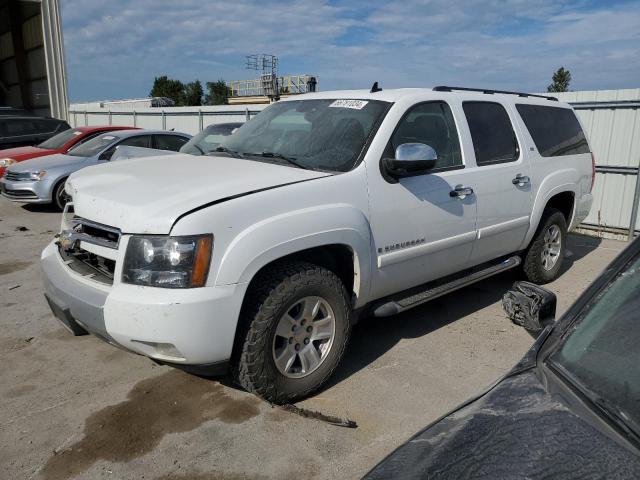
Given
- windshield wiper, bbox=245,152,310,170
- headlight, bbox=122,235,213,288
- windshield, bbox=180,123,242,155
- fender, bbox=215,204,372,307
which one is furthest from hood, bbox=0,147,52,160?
fender, bbox=215,204,372,307

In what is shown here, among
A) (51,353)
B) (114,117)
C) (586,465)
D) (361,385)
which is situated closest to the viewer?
(586,465)

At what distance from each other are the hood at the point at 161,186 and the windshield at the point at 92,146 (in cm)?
695

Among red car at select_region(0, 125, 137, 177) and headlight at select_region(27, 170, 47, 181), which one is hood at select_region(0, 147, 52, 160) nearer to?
red car at select_region(0, 125, 137, 177)

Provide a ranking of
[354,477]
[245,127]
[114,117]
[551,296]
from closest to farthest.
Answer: [551,296], [354,477], [245,127], [114,117]

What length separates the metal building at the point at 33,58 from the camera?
22.5 m

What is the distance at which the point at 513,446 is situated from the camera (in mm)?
1460

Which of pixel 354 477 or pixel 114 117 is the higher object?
pixel 114 117

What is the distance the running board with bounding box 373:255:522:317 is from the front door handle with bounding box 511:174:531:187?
0.73 meters

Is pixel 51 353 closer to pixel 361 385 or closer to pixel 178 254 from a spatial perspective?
pixel 178 254

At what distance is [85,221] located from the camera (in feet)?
10.8

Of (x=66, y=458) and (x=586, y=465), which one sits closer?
(x=586, y=465)

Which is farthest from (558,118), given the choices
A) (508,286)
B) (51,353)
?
(51,353)

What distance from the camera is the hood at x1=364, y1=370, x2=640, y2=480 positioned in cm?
135

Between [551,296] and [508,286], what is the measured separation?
383 centimetres
